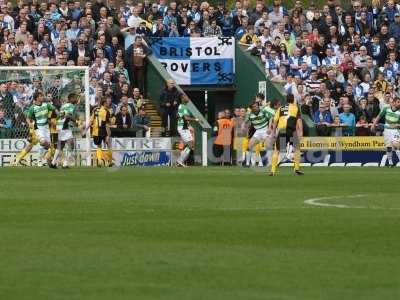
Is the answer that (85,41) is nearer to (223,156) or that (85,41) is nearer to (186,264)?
(223,156)

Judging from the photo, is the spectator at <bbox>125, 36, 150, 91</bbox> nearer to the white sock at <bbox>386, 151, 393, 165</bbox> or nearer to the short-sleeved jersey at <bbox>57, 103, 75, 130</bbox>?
the short-sleeved jersey at <bbox>57, 103, 75, 130</bbox>

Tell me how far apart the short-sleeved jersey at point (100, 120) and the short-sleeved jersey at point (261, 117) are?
15.1 ft

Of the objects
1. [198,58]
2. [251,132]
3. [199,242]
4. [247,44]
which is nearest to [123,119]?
[251,132]

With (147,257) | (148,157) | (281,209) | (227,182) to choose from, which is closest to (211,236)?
(147,257)

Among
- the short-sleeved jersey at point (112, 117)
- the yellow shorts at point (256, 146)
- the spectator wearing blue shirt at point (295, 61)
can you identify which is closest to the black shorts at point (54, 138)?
the short-sleeved jersey at point (112, 117)

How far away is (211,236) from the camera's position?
1446 cm

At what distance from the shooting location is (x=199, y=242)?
13812mm

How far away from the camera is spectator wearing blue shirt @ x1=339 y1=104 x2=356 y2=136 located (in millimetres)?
40656

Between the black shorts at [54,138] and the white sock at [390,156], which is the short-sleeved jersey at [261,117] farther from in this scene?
the black shorts at [54,138]

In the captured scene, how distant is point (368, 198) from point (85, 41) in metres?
20.2

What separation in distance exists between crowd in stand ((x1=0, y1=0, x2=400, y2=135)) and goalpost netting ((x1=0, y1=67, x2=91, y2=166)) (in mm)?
66

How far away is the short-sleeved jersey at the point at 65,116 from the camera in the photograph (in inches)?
1443

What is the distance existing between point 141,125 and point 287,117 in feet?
32.1

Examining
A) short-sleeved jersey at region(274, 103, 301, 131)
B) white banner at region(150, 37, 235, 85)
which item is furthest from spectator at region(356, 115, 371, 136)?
short-sleeved jersey at region(274, 103, 301, 131)
